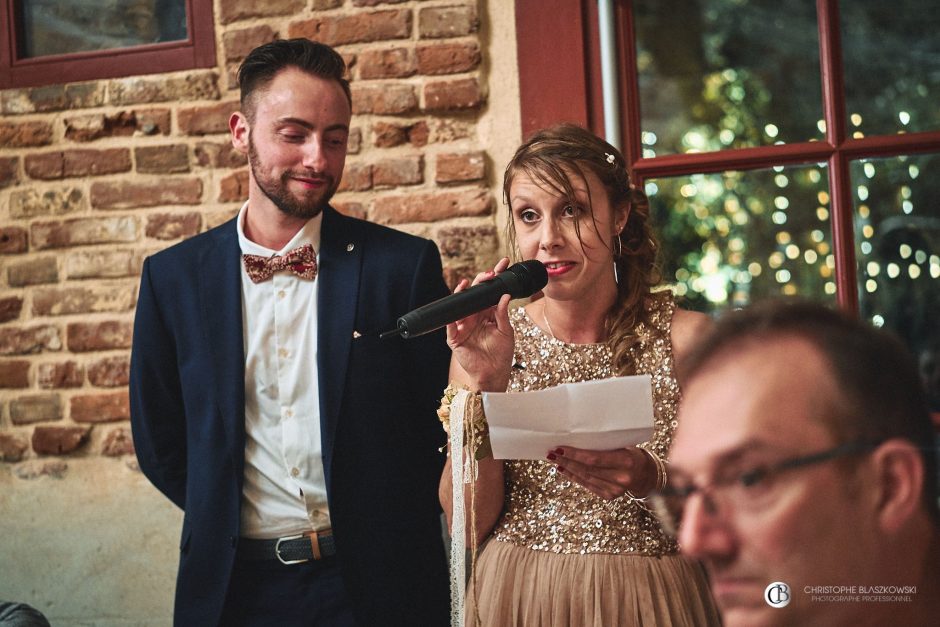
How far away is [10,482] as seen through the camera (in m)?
2.93

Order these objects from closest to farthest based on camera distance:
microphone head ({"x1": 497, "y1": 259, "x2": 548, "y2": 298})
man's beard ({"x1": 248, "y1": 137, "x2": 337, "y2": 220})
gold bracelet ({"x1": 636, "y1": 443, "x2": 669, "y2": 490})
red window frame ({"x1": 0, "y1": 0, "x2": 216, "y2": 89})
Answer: microphone head ({"x1": 497, "y1": 259, "x2": 548, "y2": 298}) < gold bracelet ({"x1": 636, "y1": 443, "x2": 669, "y2": 490}) < man's beard ({"x1": 248, "y1": 137, "x2": 337, "y2": 220}) < red window frame ({"x1": 0, "y1": 0, "x2": 216, "y2": 89})

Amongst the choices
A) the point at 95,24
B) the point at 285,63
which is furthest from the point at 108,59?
the point at 285,63

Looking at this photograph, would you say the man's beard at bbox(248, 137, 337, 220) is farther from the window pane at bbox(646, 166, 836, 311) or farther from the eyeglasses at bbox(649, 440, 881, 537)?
the eyeglasses at bbox(649, 440, 881, 537)

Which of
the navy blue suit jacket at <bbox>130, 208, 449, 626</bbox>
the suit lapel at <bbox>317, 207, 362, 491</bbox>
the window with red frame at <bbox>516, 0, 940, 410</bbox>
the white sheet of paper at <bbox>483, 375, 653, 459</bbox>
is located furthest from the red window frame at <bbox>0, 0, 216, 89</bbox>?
the white sheet of paper at <bbox>483, 375, 653, 459</bbox>

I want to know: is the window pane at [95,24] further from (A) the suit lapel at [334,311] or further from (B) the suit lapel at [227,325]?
(A) the suit lapel at [334,311]

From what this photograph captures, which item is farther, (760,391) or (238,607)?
(238,607)

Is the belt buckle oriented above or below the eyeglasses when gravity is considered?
below

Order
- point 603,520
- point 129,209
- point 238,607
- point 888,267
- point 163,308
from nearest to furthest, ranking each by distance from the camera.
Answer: point 603,520
point 238,607
point 163,308
point 888,267
point 129,209

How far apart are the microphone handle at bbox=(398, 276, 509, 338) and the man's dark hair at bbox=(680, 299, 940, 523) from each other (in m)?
0.85

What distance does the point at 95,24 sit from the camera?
300 cm

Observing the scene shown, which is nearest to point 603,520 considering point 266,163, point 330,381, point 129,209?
point 330,381

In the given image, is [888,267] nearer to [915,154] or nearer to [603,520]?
[915,154]

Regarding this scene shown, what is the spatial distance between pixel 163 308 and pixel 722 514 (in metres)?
1.88

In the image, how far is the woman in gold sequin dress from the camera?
1981 mm
